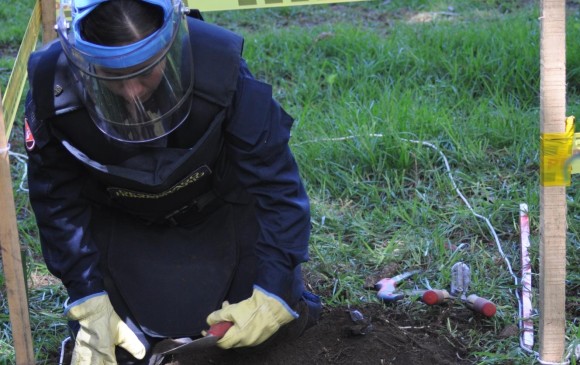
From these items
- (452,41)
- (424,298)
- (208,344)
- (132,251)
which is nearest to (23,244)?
(132,251)

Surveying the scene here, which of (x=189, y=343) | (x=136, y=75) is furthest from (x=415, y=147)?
(x=136, y=75)

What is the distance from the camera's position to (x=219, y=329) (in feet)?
8.26

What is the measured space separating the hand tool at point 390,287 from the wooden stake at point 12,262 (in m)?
1.17

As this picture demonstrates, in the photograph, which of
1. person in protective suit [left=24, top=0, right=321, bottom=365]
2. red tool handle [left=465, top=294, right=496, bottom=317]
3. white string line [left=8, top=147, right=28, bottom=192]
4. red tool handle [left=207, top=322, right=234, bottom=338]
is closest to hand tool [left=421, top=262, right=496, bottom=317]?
red tool handle [left=465, top=294, right=496, bottom=317]

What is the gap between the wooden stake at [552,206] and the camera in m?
2.22

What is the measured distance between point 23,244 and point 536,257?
1951 millimetres

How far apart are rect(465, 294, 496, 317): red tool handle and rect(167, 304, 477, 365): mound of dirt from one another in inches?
4.5

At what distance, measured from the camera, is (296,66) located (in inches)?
190

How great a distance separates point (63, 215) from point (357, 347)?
37.1 inches

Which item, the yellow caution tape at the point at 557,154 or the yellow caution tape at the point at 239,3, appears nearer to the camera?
the yellow caution tape at the point at 557,154

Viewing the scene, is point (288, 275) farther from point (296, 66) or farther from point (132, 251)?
point (296, 66)

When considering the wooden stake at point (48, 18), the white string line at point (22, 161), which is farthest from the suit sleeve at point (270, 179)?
the white string line at point (22, 161)

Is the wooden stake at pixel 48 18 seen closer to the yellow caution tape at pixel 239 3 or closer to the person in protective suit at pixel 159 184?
the yellow caution tape at pixel 239 3

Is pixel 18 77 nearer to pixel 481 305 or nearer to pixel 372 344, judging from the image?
pixel 372 344
